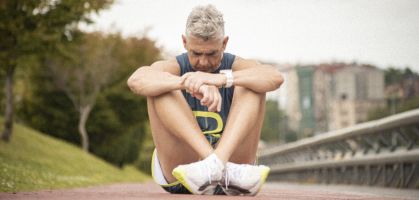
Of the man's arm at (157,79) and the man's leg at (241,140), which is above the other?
the man's arm at (157,79)

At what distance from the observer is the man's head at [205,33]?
5488 millimetres

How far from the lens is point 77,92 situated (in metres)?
43.2

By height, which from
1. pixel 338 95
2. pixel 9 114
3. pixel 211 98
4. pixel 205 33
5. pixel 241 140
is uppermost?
pixel 205 33

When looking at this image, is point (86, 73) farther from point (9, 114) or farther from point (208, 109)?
point (208, 109)

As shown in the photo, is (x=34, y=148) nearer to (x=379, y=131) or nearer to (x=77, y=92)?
(x=379, y=131)

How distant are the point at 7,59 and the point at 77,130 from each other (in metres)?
24.0

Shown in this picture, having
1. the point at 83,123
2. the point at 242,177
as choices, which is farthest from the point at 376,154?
the point at 83,123

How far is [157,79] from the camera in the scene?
5.53m

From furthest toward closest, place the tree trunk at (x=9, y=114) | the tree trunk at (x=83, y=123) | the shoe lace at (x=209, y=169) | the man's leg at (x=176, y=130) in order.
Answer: the tree trunk at (x=83, y=123) < the tree trunk at (x=9, y=114) < the man's leg at (x=176, y=130) < the shoe lace at (x=209, y=169)

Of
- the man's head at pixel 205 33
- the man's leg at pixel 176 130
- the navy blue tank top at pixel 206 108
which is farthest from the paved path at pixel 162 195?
the man's head at pixel 205 33

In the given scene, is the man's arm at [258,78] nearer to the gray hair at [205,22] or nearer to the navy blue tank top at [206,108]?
the navy blue tank top at [206,108]

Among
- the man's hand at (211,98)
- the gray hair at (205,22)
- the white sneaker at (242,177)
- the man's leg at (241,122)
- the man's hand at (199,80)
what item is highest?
the gray hair at (205,22)

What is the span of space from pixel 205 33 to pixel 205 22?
80mm

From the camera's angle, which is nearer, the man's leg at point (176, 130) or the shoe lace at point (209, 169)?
the shoe lace at point (209, 169)
